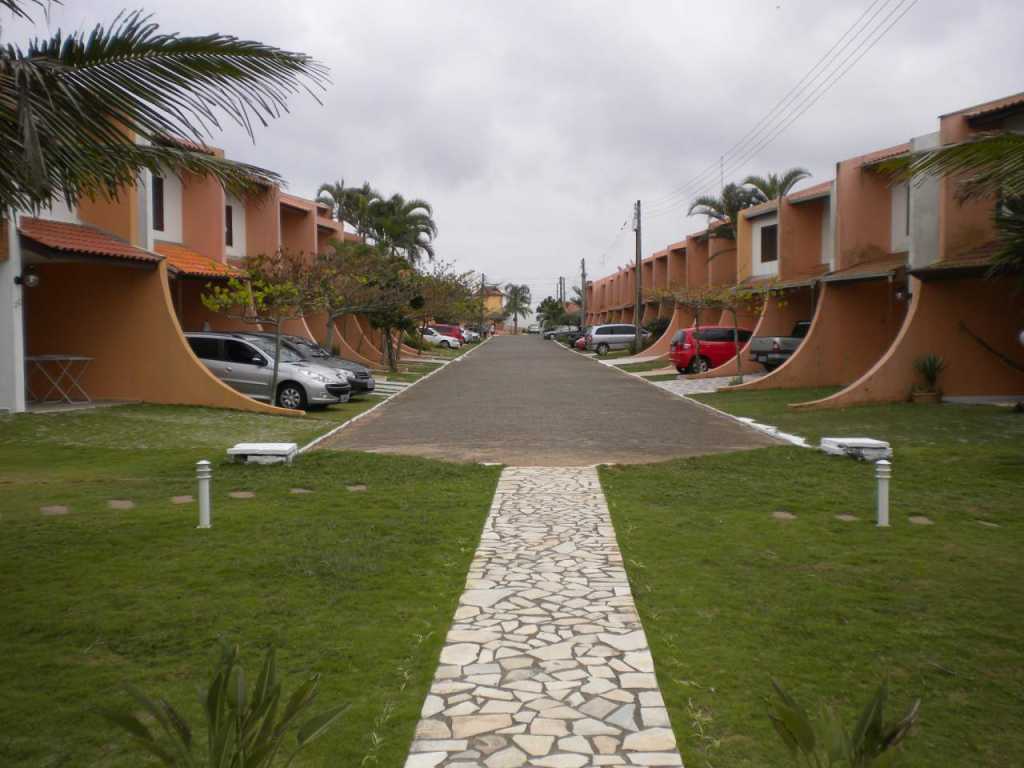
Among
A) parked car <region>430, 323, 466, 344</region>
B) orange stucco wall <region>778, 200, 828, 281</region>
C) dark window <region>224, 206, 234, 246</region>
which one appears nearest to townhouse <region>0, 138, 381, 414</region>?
dark window <region>224, 206, 234, 246</region>

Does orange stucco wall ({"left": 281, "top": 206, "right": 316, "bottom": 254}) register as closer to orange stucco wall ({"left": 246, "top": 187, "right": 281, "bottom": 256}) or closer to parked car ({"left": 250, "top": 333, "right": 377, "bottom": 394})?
orange stucco wall ({"left": 246, "top": 187, "right": 281, "bottom": 256})

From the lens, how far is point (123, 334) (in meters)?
18.6

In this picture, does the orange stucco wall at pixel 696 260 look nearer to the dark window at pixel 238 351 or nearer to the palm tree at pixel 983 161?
the dark window at pixel 238 351

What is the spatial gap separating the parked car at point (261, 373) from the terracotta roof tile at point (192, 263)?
1706 mm

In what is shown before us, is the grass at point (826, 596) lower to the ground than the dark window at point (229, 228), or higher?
lower

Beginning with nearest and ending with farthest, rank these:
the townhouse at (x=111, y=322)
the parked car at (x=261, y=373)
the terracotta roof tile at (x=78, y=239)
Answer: the terracotta roof tile at (x=78, y=239)
the townhouse at (x=111, y=322)
the parked car at (x=261, y=373)

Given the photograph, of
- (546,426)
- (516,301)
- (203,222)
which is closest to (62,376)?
(203,222)

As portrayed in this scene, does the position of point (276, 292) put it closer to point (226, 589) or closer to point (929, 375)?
point (226, 589)

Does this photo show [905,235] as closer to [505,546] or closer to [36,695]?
[505,546]

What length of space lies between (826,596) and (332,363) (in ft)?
57.6

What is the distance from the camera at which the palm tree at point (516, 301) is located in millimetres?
136875

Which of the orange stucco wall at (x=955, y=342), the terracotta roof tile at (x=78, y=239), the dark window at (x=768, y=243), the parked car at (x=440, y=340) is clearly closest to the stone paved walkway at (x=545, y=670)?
the terracotta roof tile at (x=78, y=239)

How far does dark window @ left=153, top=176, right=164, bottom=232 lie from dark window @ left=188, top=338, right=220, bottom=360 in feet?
16.4

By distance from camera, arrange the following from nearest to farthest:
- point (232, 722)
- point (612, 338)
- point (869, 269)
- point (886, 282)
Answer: point (232, 722), point (869, 269), point (886, 282), point (612, 338)
